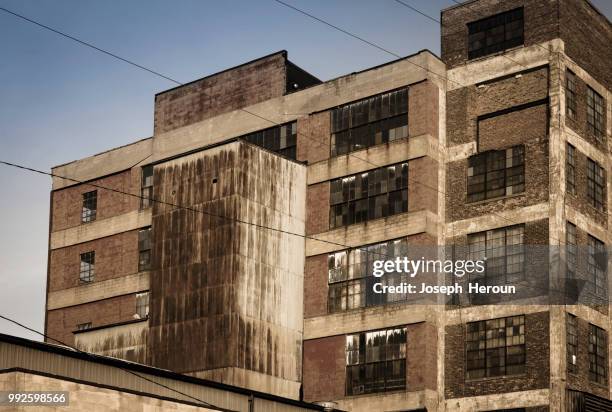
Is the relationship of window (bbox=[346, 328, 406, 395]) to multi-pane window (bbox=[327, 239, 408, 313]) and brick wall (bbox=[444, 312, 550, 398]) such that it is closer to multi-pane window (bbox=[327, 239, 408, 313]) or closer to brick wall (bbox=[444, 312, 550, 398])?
multi-pane window (bbox=[327, 239, 408, 313])

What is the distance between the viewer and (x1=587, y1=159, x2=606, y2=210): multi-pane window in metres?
49.9

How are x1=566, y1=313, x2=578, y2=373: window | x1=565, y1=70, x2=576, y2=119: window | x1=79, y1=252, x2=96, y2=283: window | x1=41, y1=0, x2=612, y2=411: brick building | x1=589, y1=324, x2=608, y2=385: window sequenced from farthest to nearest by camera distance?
x1=79, y1=252, x2=96, y2=283: window < x1=565, y1=70, x2=576, y2=119: window < x1=589, y1=324, x2=608, y2=385: window < x1=41, y1=0, x2=612, y2=411: brick building < x1=566, y1=313, x2=578, y2=373: window

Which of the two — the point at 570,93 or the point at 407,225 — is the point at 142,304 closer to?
the point at 407,225

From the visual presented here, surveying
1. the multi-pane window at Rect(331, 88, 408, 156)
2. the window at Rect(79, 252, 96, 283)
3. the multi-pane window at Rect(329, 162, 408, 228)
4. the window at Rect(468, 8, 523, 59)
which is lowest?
the window at Rect(79, 252, 96, 283)

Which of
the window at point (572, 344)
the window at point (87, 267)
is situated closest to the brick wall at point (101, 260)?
the window at point (87, 267)

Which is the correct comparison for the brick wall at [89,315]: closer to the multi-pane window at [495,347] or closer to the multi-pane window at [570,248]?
the multi-pane window at [495,347]

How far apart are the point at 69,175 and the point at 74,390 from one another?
3007cm

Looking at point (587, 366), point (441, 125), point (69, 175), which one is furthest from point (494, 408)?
point (69, 175)

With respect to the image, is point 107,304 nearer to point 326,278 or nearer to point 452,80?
point 326,278

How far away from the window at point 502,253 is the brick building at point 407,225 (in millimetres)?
87

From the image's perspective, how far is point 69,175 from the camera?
6275cm

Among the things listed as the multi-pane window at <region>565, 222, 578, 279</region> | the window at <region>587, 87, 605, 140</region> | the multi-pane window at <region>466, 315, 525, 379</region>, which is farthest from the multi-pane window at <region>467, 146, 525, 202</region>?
the multi-pane window at <region>466, 315, 525, 379</region>

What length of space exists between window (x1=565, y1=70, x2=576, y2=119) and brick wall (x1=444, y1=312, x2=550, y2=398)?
903 cm

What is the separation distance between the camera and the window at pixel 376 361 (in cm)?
4812
